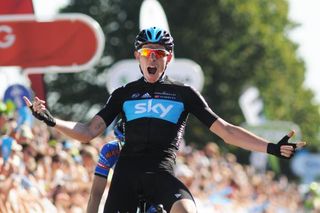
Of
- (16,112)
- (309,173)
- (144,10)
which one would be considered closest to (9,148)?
Result: (16,112)

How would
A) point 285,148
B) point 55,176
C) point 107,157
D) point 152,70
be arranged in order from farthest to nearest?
point 55,176 → point 107,157 → point 152,70 → point 285,148

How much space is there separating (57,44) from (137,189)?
30.8 ft

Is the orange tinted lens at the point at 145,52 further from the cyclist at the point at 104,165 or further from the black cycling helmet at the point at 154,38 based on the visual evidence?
the cyclist at the point at 104,165

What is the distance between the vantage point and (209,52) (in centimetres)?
A: 4669

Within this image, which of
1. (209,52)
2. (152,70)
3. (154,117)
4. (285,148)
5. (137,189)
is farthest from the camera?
(209,52)

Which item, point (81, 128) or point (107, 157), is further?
point (107, 157)

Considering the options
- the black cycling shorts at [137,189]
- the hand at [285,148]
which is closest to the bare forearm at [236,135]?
the hand at [285,148]

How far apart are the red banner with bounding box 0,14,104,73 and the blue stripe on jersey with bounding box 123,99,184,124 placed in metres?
8.77

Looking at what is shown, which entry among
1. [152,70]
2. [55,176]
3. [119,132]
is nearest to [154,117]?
[152,70]

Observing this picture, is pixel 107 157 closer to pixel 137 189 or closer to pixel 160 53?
pixel 137 189

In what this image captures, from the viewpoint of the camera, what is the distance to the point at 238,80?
47.3 meters

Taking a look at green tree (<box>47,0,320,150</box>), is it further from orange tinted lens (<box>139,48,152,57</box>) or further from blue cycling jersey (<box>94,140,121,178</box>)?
orange tinted lens (<box>139,48,152,57</box>)

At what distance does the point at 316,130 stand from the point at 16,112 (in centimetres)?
4598

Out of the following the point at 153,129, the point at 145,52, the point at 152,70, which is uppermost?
the point at 145,52
